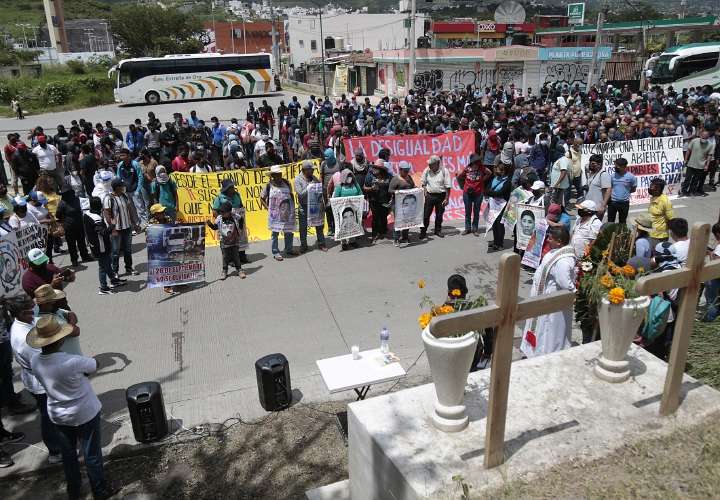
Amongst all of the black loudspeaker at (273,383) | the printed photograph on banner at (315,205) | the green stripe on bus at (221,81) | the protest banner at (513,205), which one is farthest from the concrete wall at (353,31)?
the black loudspeaker at (273,383)

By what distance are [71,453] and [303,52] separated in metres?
86.9

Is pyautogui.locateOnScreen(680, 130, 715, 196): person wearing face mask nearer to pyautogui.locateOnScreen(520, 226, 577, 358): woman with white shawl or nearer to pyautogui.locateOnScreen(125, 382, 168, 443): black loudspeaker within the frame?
pyautogui.locateOnScreen(520, 226, 577, 358): woman with white shawl

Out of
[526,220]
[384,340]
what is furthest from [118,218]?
[526,220]

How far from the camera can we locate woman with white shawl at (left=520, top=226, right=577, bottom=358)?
530 cm

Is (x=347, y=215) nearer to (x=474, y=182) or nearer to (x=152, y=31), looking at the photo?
(x=474, y=182)

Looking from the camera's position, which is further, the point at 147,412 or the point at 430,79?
the point at 430,79

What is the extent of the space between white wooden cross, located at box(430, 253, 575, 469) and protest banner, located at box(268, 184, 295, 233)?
7.04 metres

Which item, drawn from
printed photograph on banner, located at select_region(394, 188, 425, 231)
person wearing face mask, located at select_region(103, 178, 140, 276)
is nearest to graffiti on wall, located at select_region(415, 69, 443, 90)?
printed photograph on banner, located at select_region(394, 188, 425, 231)

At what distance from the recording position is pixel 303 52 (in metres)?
84.9

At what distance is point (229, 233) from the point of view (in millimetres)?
8828

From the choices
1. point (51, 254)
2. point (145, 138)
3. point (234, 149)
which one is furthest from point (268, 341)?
point (145, 138)

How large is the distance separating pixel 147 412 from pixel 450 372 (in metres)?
3.23

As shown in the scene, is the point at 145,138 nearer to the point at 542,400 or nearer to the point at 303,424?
the point at 303,424

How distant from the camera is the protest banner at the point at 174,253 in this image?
8.51 metres
